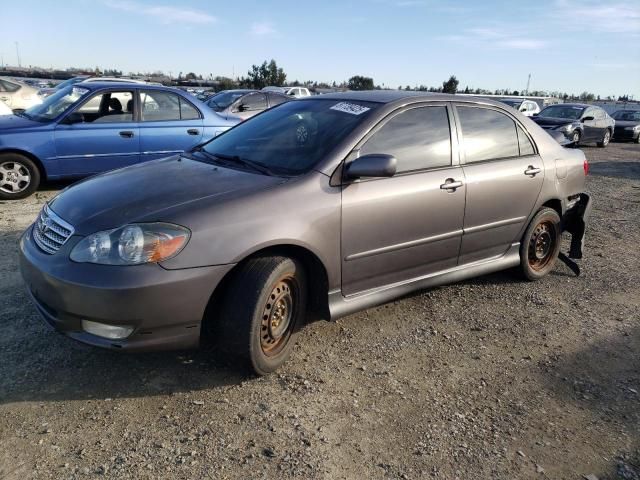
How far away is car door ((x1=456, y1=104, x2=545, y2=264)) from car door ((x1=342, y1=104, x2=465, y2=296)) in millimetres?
144

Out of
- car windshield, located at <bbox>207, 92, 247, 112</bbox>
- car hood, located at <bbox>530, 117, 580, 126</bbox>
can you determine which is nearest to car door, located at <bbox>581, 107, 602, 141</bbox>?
car hood, located at <bbox>530, 117, 580, 126</bbox>

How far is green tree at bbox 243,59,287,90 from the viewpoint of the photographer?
149 ft

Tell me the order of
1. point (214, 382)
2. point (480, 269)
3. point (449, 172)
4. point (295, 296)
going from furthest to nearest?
point (480, 269) → point (449, 172) → point (295, 296) → point (214, 382)

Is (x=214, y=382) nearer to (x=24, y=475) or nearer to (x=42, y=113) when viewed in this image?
(x=24, y=475)

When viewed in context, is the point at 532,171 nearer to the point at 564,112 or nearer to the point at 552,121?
the point at 552,121

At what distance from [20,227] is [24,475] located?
4054 millimetres

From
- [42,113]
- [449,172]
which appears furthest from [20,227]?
[449,172]

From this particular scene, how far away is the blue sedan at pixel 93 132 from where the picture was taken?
675 centimetres

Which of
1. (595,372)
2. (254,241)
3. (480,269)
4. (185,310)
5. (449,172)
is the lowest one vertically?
(595,372)

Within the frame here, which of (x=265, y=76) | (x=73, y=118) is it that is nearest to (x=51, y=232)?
(x=73, y=118)

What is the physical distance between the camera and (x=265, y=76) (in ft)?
149

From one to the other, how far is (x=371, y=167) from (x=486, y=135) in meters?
1.52

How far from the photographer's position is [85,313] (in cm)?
265

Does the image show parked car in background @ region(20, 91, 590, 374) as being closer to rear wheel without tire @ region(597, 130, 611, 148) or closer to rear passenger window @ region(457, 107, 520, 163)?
rear passenger window @ region(457, 107, 520, 163)
